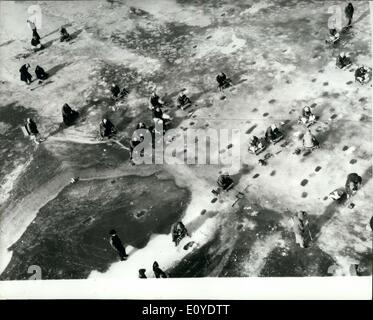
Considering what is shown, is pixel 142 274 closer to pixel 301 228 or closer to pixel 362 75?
pixel 301 228

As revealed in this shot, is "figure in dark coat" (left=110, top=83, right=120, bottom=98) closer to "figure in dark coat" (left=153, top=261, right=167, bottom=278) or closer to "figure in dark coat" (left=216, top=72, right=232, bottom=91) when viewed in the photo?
"figure in dark coat" (left=216, top=72, right=232, bottom=91)

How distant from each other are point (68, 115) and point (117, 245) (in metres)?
7.61

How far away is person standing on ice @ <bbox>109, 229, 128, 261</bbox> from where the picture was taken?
14602 millimetres

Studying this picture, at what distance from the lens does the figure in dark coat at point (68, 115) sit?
20.1m

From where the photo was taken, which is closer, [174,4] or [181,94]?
[181,94]

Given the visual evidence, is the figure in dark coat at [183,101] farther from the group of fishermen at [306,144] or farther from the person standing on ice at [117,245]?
the person standing on ice at [117,245]

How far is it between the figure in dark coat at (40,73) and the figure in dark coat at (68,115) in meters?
3.57

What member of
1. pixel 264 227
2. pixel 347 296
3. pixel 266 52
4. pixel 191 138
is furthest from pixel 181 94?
pixel 347 296

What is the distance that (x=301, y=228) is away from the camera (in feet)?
45.6

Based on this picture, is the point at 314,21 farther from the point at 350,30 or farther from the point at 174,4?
the point at 174,4

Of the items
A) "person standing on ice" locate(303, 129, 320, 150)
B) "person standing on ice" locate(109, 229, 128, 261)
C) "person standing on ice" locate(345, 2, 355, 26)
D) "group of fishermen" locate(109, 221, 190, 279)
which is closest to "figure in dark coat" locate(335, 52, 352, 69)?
"person standing on ice" locate(345, 2, 355, 26)

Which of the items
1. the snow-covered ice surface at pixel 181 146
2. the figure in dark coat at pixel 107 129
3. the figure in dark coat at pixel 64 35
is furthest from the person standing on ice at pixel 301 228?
the figure in dark coat at pixel 64 35

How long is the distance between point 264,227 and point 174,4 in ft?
51.3
